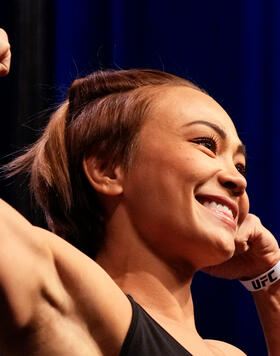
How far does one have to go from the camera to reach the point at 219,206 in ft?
4.31

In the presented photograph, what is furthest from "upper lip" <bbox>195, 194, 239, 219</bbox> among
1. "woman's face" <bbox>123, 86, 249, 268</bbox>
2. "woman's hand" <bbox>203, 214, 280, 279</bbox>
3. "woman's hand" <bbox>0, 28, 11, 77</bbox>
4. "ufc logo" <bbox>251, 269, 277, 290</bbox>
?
"woman's hand" <bbox>0, 28, 11, 77</bbox>

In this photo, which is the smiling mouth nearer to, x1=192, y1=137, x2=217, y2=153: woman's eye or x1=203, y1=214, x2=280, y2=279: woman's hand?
x1=192, y1=137, x2=217, y2=153: woman's eye

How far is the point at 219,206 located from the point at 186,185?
0.09 metres

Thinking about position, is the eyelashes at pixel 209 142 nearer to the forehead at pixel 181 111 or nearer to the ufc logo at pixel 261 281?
the forehead at pixel 181 111

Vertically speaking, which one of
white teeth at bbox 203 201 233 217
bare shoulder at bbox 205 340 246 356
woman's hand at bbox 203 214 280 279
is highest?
white teeth at bbox 203 201 233 217

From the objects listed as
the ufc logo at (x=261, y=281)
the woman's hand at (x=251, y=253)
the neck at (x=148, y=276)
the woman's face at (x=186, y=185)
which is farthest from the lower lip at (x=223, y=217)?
the ufc logo at (x=261, y=281)

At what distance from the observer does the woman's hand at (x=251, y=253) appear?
1558 mm

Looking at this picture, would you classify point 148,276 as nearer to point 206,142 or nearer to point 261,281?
point 206,142

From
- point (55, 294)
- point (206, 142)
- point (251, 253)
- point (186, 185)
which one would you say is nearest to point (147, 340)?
point (55, 294)

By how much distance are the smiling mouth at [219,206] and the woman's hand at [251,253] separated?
8.9 inches

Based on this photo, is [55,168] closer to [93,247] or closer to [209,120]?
[93,247]

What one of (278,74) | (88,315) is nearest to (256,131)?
(278,74)

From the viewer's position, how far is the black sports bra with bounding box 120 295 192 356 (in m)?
1.03

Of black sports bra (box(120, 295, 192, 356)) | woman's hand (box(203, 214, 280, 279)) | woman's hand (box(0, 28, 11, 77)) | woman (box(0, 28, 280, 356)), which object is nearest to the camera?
woman's hand (box(0, 28, 11, 77))
